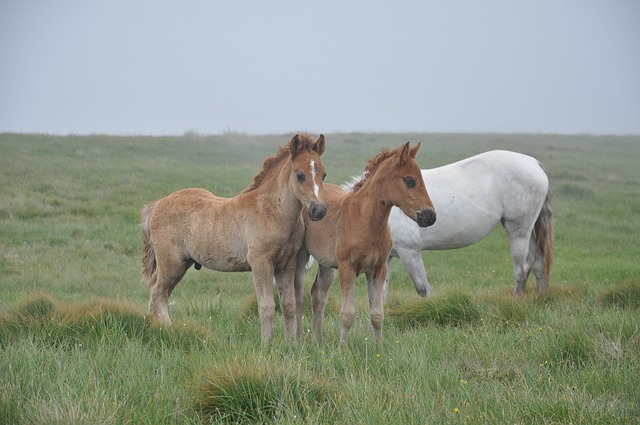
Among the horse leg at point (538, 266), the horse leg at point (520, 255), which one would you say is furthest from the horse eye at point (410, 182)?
the horse leg at point (538, 266)

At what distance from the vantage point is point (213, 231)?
6.91m

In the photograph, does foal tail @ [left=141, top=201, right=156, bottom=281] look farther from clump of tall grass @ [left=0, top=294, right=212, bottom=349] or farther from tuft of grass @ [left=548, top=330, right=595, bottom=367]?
tuft of grass @ [left=548, top=330, right=595, bottom=367]

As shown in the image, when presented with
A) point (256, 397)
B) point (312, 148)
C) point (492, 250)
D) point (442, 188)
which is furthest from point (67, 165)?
point (256, 397)

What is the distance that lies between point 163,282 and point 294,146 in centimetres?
230

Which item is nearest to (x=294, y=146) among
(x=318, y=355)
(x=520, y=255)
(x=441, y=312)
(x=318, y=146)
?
(x=318, y=146)

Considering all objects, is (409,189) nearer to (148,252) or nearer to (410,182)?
(410,182)

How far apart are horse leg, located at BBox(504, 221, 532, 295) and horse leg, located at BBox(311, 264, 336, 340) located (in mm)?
3528

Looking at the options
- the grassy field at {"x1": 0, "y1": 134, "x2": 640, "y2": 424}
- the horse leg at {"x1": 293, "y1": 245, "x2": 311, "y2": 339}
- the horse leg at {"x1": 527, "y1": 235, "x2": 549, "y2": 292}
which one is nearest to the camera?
the grassy field at {"x1": 0, "y1": 134, "x2": 640, "y2": 424}

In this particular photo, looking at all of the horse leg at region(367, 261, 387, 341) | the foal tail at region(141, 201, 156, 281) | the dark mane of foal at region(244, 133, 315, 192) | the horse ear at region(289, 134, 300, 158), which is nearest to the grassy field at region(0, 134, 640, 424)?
the horse leg at region(367, 261, 387, 341)

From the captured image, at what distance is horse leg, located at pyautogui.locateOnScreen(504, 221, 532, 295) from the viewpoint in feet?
31.2

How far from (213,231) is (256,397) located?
9.18 feet

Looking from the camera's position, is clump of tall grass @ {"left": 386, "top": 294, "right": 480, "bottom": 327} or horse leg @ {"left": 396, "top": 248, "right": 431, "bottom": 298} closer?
clump of tall grass @ {"left": 386, "top": 294, "right": 480, "bottom": 327}

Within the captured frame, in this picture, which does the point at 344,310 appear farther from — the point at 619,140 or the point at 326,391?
the point at 619,140

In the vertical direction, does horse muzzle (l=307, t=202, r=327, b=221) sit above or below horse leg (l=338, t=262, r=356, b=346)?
above
